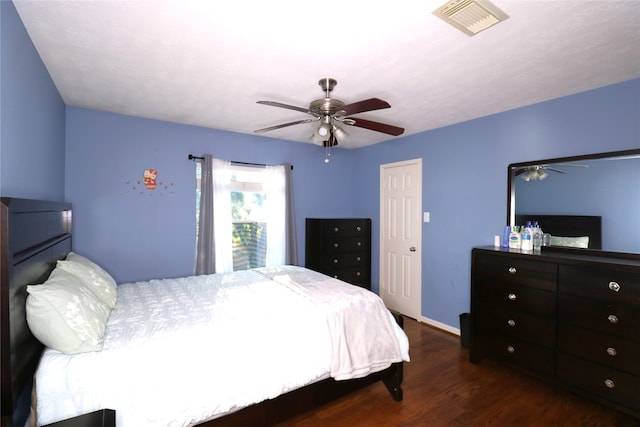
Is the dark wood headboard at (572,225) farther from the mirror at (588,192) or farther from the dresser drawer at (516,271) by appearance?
the dresser drawer at (516,271)

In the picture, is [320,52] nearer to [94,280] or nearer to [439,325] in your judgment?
[94,280]

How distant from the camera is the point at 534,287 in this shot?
2324mm

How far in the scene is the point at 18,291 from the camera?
4.25 feet

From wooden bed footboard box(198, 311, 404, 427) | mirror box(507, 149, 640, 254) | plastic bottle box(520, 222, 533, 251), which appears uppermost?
mirror box(507, 149, 640, 254)

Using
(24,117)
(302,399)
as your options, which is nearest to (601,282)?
(302,399)

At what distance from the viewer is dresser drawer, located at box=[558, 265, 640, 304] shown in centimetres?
188

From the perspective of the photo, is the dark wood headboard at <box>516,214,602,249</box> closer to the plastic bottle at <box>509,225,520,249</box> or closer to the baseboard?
the plastic bottle at <box>509,225,520,249</box>

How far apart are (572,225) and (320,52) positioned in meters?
2.51

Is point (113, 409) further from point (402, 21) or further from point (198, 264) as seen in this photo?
point (402, 21)

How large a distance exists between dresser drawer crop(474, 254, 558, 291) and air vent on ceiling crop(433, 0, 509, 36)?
179 centimetres

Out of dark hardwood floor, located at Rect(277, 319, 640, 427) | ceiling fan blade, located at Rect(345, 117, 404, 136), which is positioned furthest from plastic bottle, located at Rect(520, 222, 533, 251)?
ceiling fan blade, located at Rect(345, 117, 404, 136)

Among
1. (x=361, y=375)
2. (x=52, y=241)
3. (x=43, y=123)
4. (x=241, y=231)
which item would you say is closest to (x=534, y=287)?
(x=361, y=375)

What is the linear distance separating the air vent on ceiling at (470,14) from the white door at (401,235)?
226cm

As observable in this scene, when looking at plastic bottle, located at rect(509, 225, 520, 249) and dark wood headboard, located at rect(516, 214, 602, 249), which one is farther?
plastic bottle, located at rect(509, 225, 520, 249)
